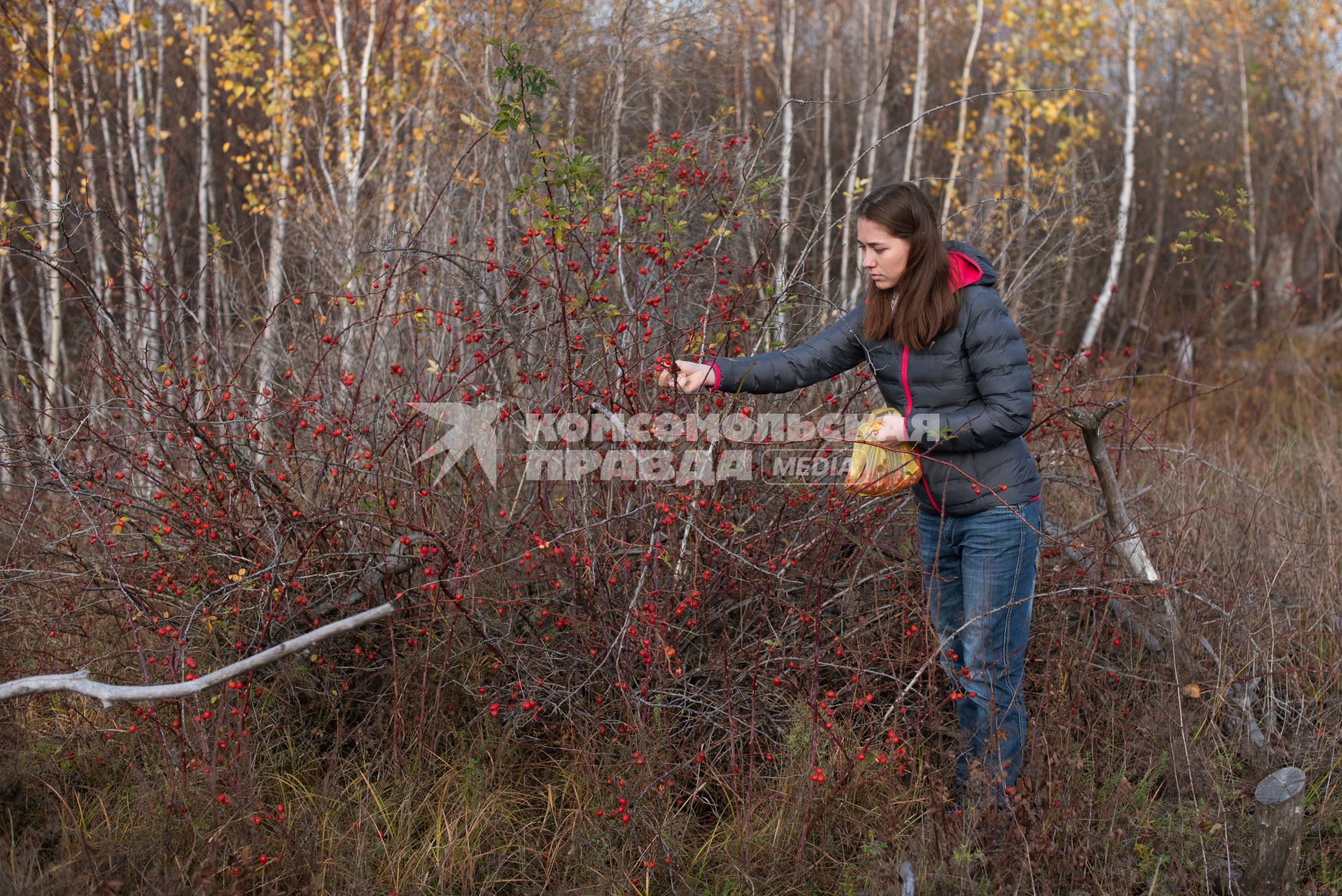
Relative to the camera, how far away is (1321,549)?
4.05 m

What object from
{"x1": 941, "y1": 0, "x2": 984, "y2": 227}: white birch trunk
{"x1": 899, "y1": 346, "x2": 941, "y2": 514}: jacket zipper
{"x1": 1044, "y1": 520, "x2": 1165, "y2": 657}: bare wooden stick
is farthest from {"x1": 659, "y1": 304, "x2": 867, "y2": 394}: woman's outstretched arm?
{"x1": 941, "y1": 0, "x2": 984, "y2": 227}: white birch trunk

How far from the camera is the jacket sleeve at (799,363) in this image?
269 centimetres

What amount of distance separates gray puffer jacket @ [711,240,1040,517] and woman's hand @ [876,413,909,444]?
0.03m

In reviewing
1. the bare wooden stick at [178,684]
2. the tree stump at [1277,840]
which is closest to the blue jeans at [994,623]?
the tree stump at [1277,840]

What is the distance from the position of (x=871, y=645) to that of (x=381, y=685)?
160 centimetres

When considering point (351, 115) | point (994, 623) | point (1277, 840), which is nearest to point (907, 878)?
point (994, 623)

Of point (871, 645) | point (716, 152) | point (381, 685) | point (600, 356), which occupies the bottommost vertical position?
point (381, 685)

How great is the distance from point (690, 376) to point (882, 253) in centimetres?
60

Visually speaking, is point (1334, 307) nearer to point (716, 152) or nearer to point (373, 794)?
point (716, 152)

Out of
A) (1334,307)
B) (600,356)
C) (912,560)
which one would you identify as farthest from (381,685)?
(1334,307)

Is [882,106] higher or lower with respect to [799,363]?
higher

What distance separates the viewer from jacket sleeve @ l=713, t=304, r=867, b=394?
269 centimetres

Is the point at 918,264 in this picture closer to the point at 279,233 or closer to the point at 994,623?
the point at 994,623

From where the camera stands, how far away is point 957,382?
8.41 ft
